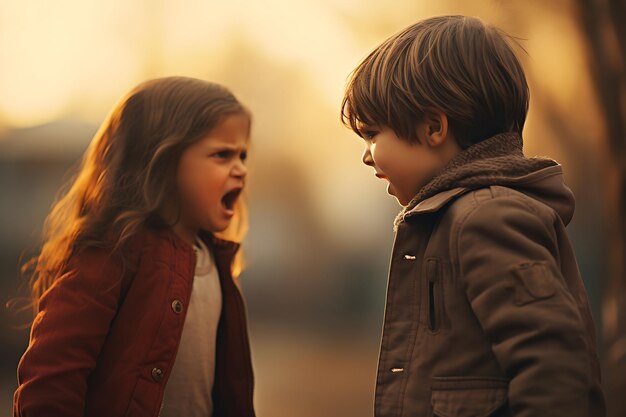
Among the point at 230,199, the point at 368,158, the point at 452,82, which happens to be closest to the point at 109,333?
the point at 230,199

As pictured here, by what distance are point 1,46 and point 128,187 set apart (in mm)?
2687

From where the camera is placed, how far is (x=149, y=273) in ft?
6.70

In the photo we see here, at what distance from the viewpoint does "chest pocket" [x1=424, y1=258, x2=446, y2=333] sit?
1664 mm

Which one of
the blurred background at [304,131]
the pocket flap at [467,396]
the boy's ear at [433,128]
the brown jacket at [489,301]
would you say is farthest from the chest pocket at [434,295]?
the blurred background at [304,131]

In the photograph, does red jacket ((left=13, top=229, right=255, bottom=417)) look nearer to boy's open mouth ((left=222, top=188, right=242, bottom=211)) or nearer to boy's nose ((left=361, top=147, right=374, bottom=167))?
boy's open mouth ((left=222, top=188, right=242, bottom=211))

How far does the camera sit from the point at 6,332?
479 centimetres

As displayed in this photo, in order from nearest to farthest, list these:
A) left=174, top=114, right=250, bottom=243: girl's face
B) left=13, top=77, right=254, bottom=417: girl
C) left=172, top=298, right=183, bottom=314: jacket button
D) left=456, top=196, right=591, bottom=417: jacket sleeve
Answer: left=456, top=196, right=591, bottom=417: jacket sleeve → left=13, top=77, right=254, bottom=417: girl → left=172, top=298, right=183, bottom=314: jacket button → left=174, top=114, right=250, bottom=243: girl's face

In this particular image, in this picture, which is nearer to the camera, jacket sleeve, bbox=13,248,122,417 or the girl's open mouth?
jacket sleeve, bbox=13,248,122,417

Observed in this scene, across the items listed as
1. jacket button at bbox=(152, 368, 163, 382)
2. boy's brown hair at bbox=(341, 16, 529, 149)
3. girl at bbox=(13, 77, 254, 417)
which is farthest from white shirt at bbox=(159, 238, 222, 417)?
boy's brown hair at bbox=(341, 16, 529, 149)

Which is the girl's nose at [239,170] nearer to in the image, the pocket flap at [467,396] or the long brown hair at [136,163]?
the long brown hair at [136,163]

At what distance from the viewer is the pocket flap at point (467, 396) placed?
1.57m

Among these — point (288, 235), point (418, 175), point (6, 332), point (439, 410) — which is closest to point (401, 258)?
point (418, 175)

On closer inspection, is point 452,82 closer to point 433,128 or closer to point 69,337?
point 433,128

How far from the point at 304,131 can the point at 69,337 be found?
3.83 meters
